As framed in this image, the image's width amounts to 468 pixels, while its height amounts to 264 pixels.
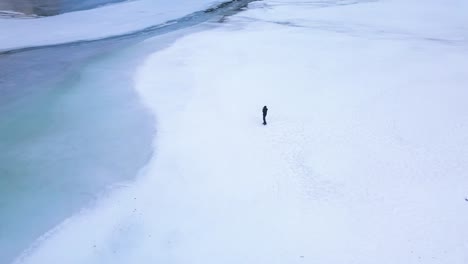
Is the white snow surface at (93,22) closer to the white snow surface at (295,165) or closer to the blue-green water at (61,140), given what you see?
the blue-green water at (61,140)

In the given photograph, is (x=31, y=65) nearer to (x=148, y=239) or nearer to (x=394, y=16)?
(x=148, y=239)

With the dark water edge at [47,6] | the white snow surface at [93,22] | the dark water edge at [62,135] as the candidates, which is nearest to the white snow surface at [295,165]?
the dark water edge at [62,135]

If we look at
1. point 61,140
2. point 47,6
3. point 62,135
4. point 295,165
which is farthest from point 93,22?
point 295,165

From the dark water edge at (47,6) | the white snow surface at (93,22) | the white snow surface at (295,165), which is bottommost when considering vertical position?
the white snow surface at (295,165)

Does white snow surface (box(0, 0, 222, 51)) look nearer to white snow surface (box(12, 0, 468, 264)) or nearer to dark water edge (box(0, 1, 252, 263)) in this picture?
dark water edge (box(0, 1, 252, 263))

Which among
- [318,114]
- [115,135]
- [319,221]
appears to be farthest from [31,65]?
[319,221]

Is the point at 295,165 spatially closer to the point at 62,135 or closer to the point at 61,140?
the point at 61,140
